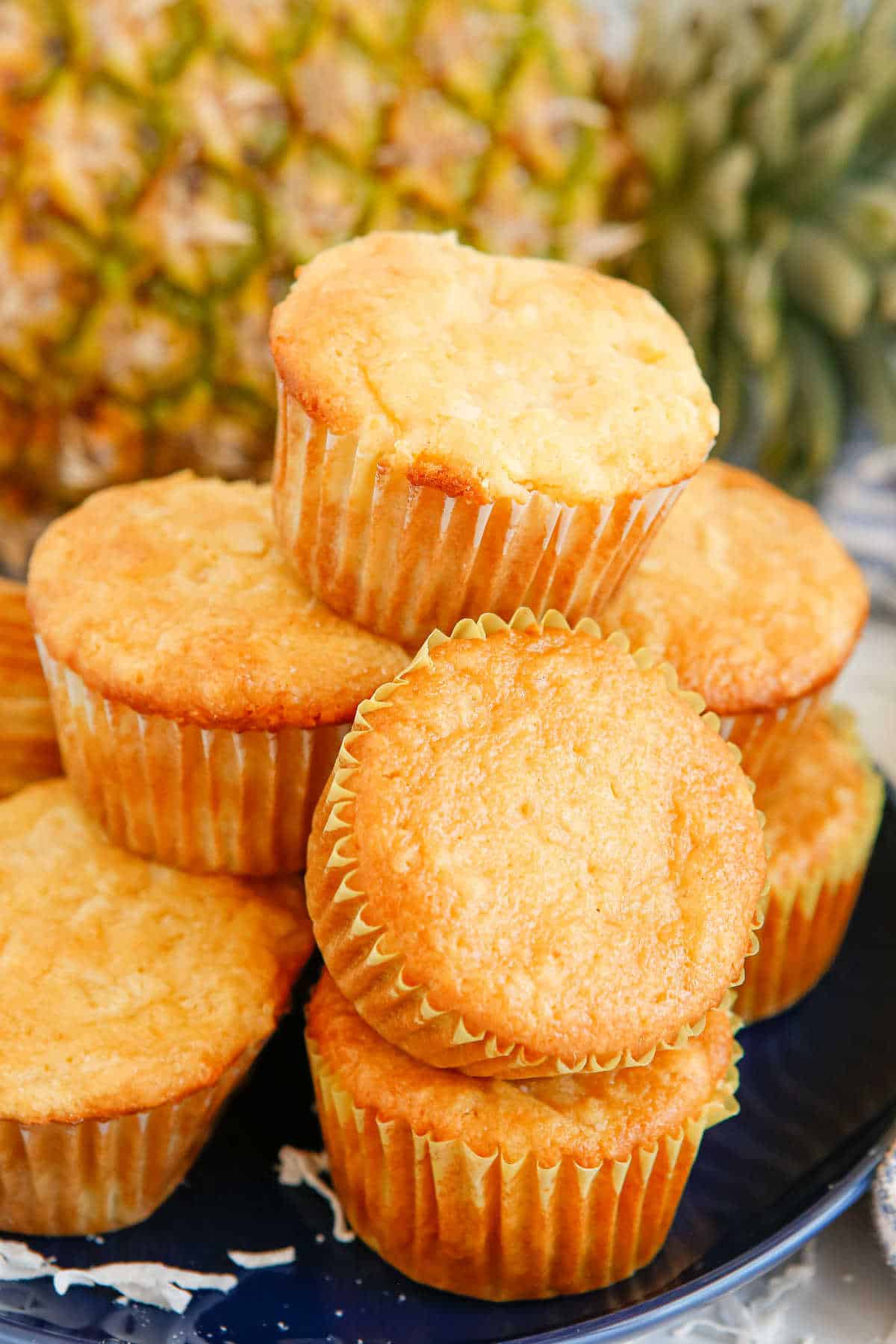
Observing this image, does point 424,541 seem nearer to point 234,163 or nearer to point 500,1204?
point 500,1204

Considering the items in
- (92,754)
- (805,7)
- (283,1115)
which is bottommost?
(283,1115)

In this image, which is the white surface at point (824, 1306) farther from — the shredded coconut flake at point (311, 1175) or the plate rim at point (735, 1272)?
the shredded coconut flake at point (311, 1175)

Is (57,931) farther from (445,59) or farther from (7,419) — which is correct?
(445,59)

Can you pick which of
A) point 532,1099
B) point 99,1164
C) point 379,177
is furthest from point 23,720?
point 379,177

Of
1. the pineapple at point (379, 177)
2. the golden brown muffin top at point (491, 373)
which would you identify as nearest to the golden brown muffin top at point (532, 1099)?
the golden brown muffin top at point (491, 373)

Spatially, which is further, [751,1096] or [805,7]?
[805,7]

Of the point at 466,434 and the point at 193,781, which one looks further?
the point at 193,781

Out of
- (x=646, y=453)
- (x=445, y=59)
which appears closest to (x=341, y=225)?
(x=445, y=59)

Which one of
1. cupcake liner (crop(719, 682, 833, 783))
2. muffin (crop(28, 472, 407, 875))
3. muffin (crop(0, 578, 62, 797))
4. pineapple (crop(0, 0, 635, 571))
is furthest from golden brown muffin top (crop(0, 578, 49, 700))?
cupcake liner (crop(719, 682, 833, 783))
